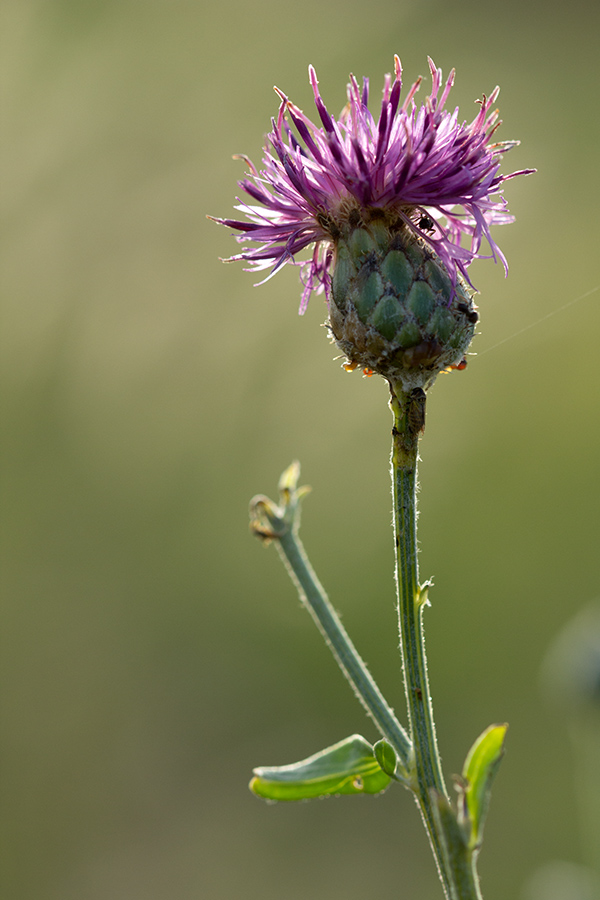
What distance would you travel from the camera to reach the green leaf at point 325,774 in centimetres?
137

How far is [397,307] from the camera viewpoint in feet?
4.51

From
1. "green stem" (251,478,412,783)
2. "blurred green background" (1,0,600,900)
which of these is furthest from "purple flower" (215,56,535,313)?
"blurred green background" (1,0,600,900)

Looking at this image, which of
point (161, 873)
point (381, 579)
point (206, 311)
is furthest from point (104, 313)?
point (161, 873)

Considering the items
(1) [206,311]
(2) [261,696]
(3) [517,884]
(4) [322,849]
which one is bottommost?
(3) [517,884]

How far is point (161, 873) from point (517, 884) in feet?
8.02

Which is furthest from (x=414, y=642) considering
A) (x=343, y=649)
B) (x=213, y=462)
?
(x=213, y=462)

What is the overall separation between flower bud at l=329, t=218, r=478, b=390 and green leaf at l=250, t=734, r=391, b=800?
0.69 m

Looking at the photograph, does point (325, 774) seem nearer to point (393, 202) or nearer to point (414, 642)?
point (414, 642)

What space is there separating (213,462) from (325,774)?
5220 mm

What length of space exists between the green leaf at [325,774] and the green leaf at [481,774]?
180 mm

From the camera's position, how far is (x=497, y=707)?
532 centimetres

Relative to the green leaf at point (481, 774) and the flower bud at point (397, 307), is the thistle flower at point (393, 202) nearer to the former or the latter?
the flower bud at point (397, 307)

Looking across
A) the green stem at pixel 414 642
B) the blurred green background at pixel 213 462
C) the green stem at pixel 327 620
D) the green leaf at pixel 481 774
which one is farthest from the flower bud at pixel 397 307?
the blurred green background at pixel 213 462

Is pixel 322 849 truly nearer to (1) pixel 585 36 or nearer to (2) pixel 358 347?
(2) pixel 358 347
